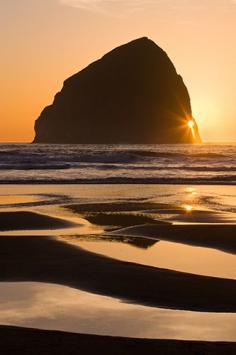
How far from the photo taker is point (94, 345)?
21.3 feet

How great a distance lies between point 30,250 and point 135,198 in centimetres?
1317

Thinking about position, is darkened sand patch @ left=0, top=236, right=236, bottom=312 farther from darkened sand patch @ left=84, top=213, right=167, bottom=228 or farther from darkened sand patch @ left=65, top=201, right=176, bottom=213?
darkened sand patch @ left=65, top=201, right=176, bottom=213

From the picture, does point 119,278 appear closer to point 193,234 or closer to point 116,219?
point 193,234

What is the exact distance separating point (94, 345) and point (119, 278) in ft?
10.9

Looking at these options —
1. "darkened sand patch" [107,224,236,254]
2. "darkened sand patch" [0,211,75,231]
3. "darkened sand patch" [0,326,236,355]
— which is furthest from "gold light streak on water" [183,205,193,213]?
"darkened sand patch" [0,326,236,355]

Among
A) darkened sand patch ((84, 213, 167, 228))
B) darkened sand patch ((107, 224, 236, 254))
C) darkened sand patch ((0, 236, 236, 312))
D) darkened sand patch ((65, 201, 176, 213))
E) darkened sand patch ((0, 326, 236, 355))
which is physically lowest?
darkened sand patch ((0, 326, 236, 355))

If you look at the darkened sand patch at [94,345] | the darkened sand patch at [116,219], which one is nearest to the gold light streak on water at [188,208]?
the darkened sand patch at [116,219]

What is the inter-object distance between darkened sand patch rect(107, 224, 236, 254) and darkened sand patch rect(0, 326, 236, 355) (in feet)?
20.8

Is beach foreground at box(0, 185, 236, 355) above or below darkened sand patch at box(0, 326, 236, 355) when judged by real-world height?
above

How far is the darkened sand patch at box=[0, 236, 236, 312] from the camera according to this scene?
8555 mm

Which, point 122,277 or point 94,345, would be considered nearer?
point 94,345

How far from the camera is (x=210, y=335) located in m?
6.92

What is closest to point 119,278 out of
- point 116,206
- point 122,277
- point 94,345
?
point 122,277

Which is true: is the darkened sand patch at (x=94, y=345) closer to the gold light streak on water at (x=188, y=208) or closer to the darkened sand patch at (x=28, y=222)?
the darkened sand patch at (x=28, y=222)
